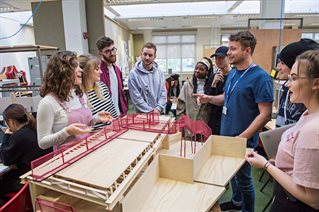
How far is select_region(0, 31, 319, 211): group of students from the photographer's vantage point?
0.87 meters

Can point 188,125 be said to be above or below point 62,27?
below

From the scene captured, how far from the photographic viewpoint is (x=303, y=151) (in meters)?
0.81

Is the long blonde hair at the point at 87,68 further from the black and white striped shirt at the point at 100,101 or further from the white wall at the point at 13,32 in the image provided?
the white wall at the point at 13,32

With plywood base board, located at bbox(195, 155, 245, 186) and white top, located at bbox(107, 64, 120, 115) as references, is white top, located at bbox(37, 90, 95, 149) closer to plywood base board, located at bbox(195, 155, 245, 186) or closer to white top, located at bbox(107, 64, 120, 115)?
plywood base board, located at bbox(195, 155, 245, 186)

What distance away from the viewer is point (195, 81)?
2361mm

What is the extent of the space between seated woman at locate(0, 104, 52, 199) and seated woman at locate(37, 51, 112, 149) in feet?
1.69

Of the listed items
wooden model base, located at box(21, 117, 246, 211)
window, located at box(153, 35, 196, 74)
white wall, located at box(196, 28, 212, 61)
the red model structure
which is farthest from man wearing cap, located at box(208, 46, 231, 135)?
window, located at box(153, 35, 196, 74)

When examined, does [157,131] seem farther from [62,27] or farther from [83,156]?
[62,27]

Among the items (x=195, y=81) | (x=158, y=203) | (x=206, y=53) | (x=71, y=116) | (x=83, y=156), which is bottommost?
(x=158, y=203)

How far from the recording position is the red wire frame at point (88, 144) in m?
0.91

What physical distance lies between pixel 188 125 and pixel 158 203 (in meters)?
0.53

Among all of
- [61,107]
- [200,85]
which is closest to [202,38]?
[200,85]

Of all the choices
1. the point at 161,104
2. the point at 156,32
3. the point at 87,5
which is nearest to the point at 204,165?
the point at 161,104

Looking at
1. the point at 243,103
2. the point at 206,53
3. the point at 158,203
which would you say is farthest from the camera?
the point at 206,53
